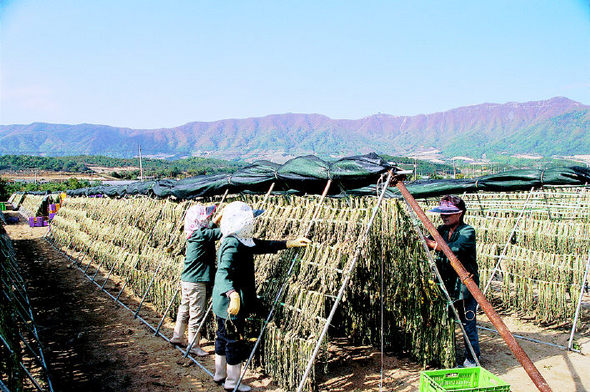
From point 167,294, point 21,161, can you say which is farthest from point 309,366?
Result: point 21,161

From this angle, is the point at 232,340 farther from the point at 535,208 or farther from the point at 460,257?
the point at 535,208

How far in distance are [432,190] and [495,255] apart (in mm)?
1525

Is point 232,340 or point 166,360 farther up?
point 232,340

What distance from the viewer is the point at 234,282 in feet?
11.6

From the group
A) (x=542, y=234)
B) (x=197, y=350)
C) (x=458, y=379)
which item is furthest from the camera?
(x=542, y=234)

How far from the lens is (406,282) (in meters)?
4.09

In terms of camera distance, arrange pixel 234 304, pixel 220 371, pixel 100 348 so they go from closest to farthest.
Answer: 1. pixel 234 304
2. pixel 220 371
3. pixel 100 348

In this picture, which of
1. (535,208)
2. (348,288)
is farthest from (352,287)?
(535,208)

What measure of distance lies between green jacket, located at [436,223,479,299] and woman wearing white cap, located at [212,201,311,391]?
1.58 meters

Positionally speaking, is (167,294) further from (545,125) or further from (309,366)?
(545,125)

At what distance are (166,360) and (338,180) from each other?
299cm

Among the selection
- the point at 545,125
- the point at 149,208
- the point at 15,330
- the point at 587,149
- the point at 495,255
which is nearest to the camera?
the point at 15,330

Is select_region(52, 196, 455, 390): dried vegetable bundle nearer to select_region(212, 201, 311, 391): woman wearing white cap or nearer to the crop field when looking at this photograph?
the crop field

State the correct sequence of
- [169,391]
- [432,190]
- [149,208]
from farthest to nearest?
[149,208] < [432,190] < [169,391]
